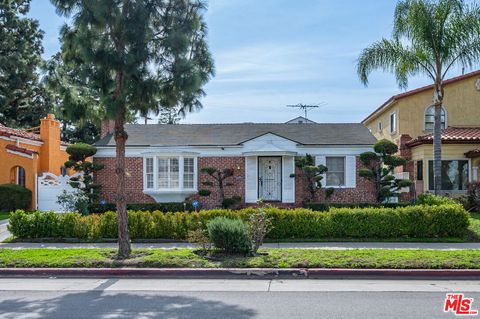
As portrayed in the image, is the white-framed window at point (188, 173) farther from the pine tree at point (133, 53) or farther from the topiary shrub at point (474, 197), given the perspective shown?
the topiary shrub at point (474, 197)

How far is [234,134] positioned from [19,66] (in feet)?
63.1

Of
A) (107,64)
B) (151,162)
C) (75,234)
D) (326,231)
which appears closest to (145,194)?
(151,162)

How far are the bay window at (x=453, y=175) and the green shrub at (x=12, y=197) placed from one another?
19045mm

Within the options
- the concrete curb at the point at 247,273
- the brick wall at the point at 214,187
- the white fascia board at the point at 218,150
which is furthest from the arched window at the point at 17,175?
the concrete curb at the point at 247,273

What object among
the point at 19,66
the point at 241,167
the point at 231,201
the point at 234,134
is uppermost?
the point at 19,66

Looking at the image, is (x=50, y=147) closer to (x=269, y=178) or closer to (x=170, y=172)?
(x=170, y=172)

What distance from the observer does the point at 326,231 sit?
14.4 meters

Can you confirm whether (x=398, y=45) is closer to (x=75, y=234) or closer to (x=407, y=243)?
(x=407, y=243)

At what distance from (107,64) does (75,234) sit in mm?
6056

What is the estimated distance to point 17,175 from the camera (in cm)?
2433

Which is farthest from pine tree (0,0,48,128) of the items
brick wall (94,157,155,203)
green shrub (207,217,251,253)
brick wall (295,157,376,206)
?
green shrub (207,217,251,253)

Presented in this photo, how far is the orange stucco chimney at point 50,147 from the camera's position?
25.2 m

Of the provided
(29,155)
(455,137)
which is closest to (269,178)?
(455,137)

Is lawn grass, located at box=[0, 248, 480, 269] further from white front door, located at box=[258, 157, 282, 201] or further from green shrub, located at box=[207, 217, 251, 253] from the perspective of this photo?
white front door, located at box=[258, 157, 282, 201]
